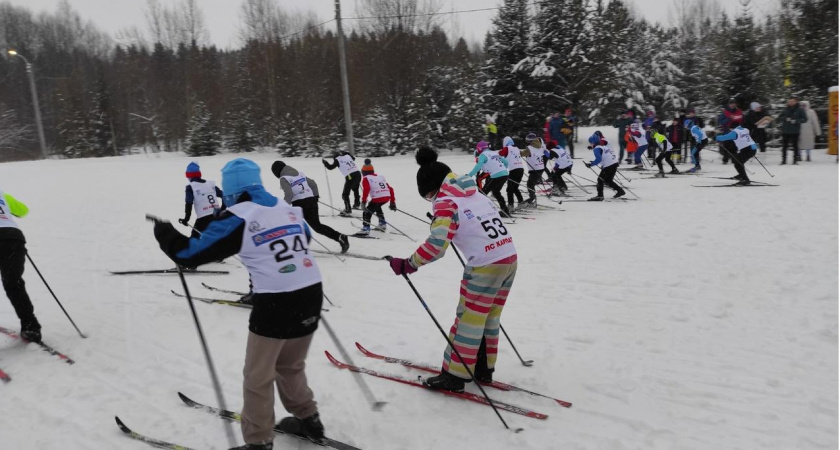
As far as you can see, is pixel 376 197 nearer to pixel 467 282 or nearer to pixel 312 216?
pixel 312 216

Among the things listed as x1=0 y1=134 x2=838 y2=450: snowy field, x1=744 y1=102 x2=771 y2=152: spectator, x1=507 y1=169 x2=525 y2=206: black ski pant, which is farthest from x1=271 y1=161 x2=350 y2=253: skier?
x1=744 y1=102 x2=771 y2=152: spectator

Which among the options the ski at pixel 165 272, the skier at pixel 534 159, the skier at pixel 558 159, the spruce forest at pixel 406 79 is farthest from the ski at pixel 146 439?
the spruce forest at pixel 406 79

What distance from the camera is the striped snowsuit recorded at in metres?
3.32

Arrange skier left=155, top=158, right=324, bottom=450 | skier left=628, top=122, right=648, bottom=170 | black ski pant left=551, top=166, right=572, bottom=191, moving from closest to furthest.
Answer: skier left=155, top=158, right=324, bottom=450, black ski pant left=551, top=166, right=572, bottom=191, skier left=628, top=122, right=648, bottom=170

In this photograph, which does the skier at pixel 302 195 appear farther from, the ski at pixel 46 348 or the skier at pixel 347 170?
the ski at pixel 46 348

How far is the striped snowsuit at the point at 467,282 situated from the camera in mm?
3324

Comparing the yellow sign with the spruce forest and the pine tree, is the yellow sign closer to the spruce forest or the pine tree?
the spruce forest

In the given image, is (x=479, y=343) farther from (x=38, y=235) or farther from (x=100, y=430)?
(x=38, y=235)

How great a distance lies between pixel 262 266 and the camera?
2.66 meters

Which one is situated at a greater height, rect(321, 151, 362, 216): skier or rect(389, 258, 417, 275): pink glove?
rect(321, 151, 362, 216): skier

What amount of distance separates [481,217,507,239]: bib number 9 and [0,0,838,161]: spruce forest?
19.8m

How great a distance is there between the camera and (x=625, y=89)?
2545 cm

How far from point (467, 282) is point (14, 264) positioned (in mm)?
4150

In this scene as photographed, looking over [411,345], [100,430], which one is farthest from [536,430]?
[100,430]
